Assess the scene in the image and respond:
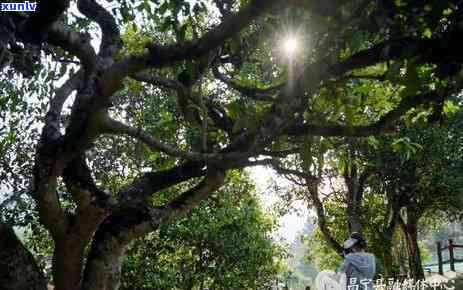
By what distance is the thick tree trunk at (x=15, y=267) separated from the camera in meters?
4.29

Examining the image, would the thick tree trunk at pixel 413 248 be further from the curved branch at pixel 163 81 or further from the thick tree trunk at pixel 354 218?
the curved branch at pixel 163 81

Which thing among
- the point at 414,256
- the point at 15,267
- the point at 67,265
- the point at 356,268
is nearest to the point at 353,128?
the point at 67,265

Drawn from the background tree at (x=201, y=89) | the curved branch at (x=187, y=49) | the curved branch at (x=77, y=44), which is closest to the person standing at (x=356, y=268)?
the background tree at (x=201, y=89)

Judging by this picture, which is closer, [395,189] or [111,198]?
[111,198]

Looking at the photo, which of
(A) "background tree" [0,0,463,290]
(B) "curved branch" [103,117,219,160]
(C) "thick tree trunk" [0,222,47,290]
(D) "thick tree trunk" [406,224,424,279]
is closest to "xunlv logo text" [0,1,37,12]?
(A) "background tree" [0,0,463,290]

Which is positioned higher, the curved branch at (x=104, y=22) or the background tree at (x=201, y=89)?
the curved branch at (x=104, y=22)

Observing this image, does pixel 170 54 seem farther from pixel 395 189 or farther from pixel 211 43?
pixel 395 189

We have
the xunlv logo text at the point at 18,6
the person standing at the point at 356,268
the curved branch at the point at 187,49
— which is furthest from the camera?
the person standing at the point at 356,268

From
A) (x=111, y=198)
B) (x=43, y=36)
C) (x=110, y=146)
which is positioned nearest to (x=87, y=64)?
(x=43, y=36)

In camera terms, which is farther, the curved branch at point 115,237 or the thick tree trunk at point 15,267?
the curved branch at point 115,237

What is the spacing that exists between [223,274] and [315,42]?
1040 centimetres

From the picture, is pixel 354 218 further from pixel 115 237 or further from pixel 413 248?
pixel 115 237

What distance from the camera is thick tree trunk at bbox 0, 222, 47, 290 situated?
169 inches

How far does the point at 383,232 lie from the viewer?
70.2ft
